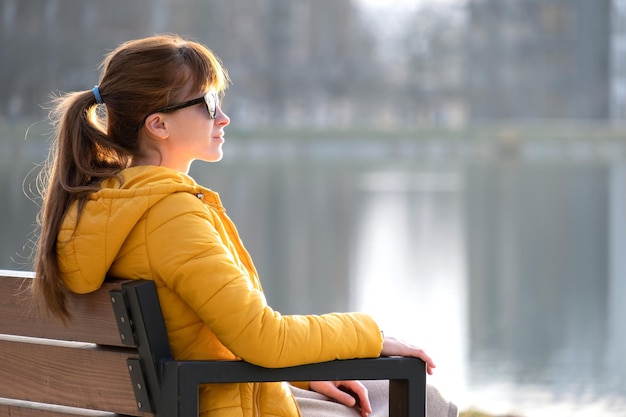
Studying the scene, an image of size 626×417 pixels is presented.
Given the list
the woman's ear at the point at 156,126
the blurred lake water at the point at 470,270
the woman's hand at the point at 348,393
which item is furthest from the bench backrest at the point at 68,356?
the blurred lake water at the point at 470,270

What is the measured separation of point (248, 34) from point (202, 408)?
64.4 meters

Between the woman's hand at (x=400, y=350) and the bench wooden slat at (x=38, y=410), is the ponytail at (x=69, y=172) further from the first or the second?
the woman's hand at (x=400, y=350)

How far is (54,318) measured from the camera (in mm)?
1551

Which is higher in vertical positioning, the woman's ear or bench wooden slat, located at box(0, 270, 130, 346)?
the woman's ear

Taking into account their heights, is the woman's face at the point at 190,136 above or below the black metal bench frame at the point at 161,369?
above

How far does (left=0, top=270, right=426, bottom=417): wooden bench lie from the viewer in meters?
1.47

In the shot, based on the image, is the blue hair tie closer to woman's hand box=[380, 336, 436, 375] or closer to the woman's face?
the woman's face

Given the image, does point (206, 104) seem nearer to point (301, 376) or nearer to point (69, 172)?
point (69, 172)

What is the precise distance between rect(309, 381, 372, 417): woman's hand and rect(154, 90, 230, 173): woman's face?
0.41 meters

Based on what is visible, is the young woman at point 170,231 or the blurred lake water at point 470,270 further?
the blurred lake water at point 470,270

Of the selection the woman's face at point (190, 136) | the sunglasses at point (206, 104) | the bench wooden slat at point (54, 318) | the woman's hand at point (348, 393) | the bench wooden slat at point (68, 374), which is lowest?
the woman's hand at point (348, 393)

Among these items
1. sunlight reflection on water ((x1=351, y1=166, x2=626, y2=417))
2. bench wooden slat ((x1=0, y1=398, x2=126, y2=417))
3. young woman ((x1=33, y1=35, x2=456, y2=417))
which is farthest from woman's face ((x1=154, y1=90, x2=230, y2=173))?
sunlight reflection on water ((x1=351, y1=166, x2=626, y2=417))

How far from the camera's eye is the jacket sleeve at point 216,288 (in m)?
1.48

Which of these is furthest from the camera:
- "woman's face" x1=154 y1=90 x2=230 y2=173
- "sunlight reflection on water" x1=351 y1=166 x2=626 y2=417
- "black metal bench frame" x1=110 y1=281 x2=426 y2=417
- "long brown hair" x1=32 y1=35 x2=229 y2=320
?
"sunlight reflection on water" x1=351 y1=166 x2=626 y2=417
